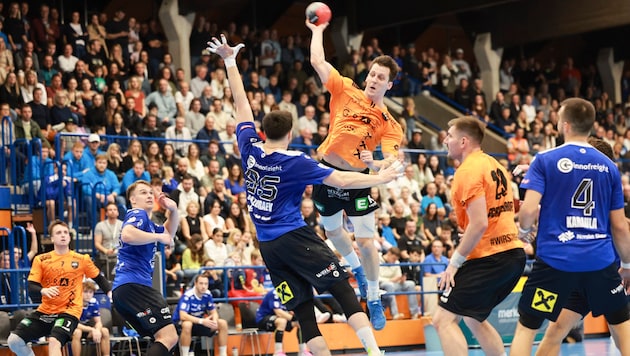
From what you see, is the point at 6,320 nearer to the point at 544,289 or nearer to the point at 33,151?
the point at 33,151

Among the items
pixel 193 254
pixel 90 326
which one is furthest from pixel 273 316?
pixel 90 326

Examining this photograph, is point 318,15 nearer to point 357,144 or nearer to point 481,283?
point 357,144

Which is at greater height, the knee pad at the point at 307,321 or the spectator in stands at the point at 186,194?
the spectator in stands at the point at 186,194

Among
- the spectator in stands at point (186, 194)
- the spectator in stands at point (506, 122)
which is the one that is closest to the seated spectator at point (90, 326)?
the spectator in stands at point (186, 194)

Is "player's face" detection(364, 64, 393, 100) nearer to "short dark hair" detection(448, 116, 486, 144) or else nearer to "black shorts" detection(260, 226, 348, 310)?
"short dark hair" detection(448, 116, 486, 144)

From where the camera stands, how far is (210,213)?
56.6ft

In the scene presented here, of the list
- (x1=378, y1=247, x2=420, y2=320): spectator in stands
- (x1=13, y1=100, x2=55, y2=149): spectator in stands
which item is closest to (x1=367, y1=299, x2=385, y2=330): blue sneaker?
(x1=378, y1=247, x2=420, y2=320): spectator in stands

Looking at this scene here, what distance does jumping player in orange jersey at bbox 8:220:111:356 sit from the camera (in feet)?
36.8

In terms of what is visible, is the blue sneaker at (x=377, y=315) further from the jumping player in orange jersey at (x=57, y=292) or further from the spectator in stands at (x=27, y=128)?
the spectator in stands at (x=27, y=128)

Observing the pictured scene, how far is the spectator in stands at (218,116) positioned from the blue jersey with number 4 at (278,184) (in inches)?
462

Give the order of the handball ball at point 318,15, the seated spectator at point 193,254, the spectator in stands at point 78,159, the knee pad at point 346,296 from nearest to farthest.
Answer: the knee pad at point 346,296 < the handball ball at point 318,15 < the seated spectator at point 193,254 < the spectator in stands at point 78,159

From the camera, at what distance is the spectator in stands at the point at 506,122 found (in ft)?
83.5

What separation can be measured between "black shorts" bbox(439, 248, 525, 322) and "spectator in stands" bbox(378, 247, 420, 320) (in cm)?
927

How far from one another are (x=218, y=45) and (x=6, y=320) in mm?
6762
